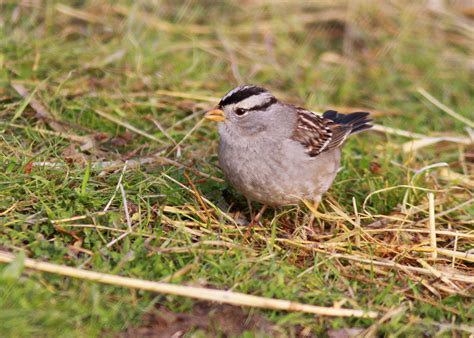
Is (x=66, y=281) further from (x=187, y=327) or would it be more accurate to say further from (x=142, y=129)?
(x=142, y=129)

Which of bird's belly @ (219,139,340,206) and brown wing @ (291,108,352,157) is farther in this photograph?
brown wing @ (291,108,352,157)

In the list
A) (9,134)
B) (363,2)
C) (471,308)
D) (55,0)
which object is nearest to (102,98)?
(9,134)

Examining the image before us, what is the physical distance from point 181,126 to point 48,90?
1.11 meters

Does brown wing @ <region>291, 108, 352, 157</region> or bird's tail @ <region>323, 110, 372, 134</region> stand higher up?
brown wing @ <region>291, 108, 352, 157</region>

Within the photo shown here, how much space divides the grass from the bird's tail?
1.00ft

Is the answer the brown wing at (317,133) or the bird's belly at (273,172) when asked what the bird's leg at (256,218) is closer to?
the bird's belly at (273,172)

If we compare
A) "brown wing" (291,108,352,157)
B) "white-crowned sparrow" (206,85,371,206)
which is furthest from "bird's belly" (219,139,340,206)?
"brown wing" (291,108,352,157)

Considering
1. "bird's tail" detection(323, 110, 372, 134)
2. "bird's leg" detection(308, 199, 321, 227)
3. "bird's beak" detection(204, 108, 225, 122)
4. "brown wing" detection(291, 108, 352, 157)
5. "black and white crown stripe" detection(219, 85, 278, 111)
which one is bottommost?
"bird's leg" detection(308, 199, 321, 227)

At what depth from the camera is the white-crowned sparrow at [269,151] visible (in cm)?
461

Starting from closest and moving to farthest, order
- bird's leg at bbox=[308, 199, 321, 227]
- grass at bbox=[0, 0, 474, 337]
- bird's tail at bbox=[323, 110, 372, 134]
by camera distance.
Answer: grass at bbox=[0, 0, 474, 337] → bird's leg at bbox=[308, 199, 321, 227] → bird's tail at bbox=[323, 110, 372, 134]

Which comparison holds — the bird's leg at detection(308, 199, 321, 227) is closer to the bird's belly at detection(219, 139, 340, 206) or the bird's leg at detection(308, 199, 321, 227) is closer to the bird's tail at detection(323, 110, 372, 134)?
the bird's belly at detection(219, 139, 340, 206)

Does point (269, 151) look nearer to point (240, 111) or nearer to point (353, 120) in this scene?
point (240, 111)

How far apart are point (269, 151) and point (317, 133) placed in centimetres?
58

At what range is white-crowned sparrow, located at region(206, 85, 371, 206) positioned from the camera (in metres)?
4.61
